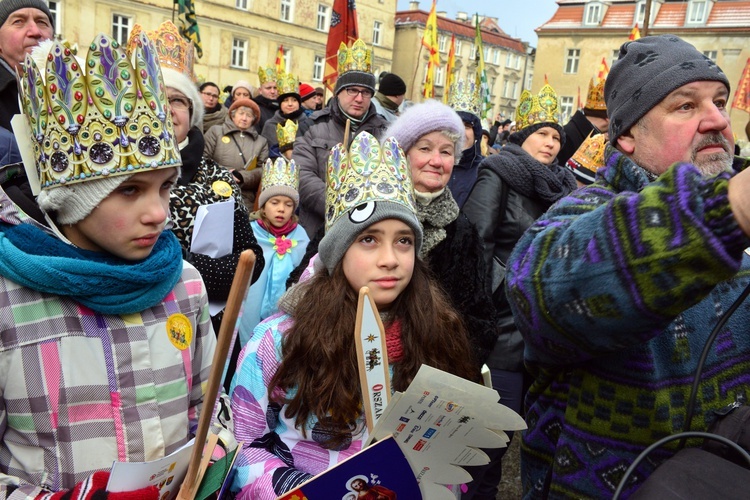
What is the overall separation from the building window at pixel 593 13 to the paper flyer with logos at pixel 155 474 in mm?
48123

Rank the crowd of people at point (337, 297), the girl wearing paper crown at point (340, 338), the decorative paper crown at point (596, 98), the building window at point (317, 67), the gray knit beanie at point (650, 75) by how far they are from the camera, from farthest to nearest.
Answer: the building window at point (317, 67) → the decorative paper crown at point (596, 98) → the girl wearing paper crown at point (340, 338) → the gray knit beanie at point (650, 75) → the crowd of people at point (337, 297)

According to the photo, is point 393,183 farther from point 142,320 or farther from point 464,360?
point 142,320

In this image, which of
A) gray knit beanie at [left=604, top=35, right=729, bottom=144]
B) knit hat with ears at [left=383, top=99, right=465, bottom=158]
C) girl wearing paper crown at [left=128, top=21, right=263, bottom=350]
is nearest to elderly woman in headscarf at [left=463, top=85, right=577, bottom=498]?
knit hat with ears at [left=383, top=99, right=465, bottom=158]

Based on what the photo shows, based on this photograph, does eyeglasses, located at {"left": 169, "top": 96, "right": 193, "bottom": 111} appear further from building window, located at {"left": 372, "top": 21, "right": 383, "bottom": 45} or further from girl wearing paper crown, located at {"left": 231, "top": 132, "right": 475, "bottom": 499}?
building window, located at {"left": 372, "top": 21, "right": 383, "bottom": 45}

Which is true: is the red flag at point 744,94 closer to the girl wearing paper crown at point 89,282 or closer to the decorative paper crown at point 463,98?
the decorative paper crown at point 463,98

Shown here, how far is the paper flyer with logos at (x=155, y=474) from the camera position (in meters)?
1.31

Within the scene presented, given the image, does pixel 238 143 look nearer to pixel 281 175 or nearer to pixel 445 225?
pixel 281 175

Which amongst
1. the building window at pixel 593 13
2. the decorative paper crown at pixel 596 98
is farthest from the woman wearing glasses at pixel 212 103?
the building window at pixel 593 13

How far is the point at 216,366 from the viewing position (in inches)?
44.1

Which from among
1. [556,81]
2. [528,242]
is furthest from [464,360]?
[556,81]

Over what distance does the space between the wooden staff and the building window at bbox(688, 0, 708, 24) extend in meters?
46.6

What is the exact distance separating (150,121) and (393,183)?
2.97 ft

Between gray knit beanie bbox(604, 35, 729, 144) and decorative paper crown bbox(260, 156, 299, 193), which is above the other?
gray knit beanie bbox(604, 35, 729, 144)

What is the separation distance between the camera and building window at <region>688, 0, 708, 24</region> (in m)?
39.8
